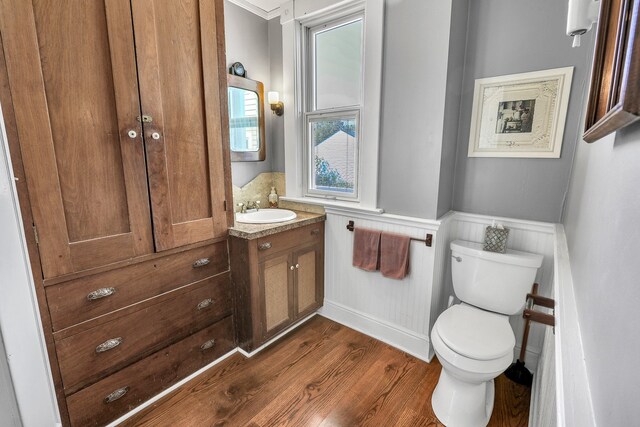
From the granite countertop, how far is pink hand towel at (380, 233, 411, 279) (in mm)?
569

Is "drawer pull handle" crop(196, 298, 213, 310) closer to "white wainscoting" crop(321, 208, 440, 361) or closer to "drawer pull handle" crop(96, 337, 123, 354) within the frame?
"drawer pull handle" crop(96, 337, 123, 354)

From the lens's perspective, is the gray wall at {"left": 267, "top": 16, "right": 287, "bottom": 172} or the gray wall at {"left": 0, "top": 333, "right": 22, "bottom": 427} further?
the gray wall at {"left": 267, "top": 16, "right": 287, "bottom": 172}

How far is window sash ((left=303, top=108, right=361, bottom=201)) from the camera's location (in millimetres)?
2211

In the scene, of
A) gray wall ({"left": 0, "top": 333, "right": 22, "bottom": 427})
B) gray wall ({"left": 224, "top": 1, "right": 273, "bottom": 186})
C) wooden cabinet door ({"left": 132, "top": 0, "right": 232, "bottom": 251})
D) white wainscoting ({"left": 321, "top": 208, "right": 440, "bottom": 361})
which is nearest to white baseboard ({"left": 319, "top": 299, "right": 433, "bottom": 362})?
white wainscoting ({"left": 321, "top": 208, "right": 440, "bottom": 361})

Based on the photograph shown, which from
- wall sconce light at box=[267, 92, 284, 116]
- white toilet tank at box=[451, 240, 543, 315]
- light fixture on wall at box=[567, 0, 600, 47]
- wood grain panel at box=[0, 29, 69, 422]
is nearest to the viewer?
light fixture on wall at box=[567, 0, 600, 47]

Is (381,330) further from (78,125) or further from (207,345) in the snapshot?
(78,125)

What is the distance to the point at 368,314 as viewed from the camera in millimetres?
2268

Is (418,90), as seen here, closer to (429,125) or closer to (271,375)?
(429,125)

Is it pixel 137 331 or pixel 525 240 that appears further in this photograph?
pixel 525 240

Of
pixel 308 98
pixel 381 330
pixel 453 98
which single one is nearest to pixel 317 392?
pixel 381 330

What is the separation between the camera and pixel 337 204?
7.44ft

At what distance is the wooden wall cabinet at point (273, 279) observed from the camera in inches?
74.6

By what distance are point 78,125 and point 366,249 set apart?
1.75 meters

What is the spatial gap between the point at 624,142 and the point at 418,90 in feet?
4.81
